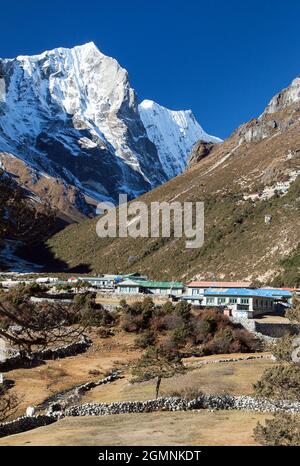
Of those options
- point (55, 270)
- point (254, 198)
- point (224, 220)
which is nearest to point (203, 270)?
point (224, 220)

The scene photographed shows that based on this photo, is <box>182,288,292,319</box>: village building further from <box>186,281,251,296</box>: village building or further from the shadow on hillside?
the shadow on hillside

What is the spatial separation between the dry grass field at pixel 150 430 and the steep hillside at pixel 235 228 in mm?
73940

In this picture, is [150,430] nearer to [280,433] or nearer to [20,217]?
[280,433]

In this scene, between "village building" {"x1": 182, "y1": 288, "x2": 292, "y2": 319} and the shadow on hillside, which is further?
the shadow on hillside

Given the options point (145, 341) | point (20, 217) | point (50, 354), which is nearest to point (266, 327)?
point (145, 341)

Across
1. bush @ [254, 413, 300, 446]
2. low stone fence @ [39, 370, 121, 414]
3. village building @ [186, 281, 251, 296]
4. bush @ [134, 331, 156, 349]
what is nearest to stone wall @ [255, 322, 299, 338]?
bush @ [134, 331, 156, 349]

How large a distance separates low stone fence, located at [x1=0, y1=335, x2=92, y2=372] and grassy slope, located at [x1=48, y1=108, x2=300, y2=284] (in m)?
57.7

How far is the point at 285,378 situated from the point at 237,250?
10301 centimetres

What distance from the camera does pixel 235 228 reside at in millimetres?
136250

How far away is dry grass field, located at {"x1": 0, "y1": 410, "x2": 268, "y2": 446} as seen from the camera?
→ 21.8 meters

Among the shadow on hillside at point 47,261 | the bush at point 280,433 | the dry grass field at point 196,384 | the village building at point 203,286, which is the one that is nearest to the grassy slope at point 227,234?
the shadow on hillside at point 47,261

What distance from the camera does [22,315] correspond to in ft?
51.7

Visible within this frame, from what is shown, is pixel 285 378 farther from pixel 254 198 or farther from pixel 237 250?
pixel 254 198

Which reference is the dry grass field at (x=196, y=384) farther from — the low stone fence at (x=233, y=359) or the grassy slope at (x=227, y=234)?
the grassy slope at (x=227, y=234)
